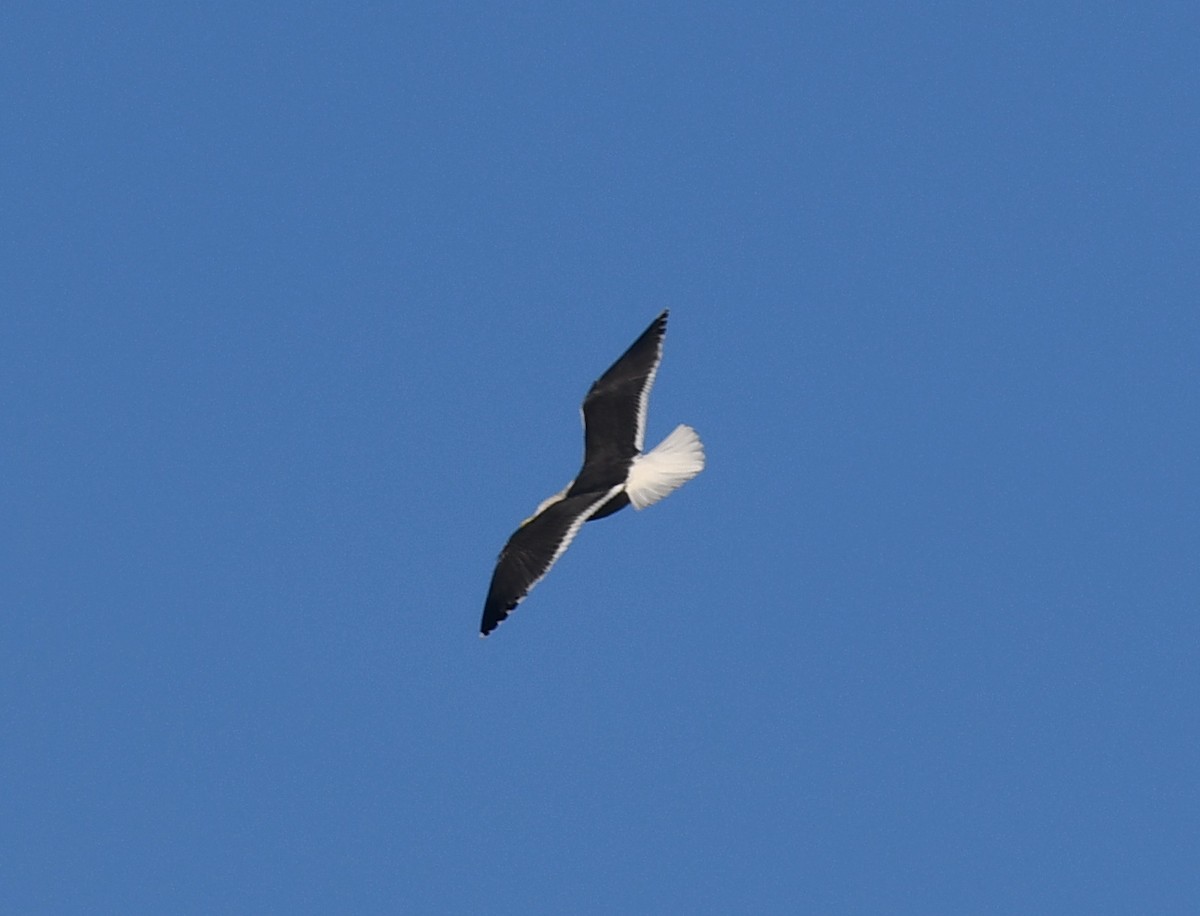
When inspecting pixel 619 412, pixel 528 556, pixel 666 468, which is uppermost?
pixel 619 412

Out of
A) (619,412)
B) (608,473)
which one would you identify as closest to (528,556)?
(608,473)

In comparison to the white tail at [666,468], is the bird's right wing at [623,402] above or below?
above

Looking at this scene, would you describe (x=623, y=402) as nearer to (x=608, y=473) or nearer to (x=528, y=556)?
(x=608, y=473)

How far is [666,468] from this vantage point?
2720cm

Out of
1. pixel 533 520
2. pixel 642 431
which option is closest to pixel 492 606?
pixel 533 520

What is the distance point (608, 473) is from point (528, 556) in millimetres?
2247

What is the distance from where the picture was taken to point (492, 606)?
2594cm

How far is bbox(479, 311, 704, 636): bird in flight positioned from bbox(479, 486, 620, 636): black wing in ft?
0.04

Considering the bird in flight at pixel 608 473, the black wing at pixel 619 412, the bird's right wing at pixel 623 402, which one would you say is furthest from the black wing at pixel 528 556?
the bird's right wing at pixel 623 402

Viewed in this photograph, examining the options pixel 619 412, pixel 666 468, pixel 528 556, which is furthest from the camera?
pixel 619 412

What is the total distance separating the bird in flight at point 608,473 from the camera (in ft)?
85.5

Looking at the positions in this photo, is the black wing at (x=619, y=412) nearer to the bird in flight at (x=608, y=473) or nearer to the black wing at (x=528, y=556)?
the bird in flight at (x=608, y=473)

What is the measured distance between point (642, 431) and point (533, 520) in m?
2.54

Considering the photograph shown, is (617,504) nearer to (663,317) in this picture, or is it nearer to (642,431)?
(642,431)
